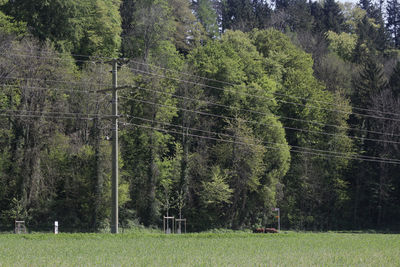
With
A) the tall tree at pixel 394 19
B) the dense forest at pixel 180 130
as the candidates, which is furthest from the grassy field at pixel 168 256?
the tall tree at pixel 394 19

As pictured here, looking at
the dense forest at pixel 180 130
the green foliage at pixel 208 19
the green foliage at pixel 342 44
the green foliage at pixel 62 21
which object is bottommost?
the dense forest at pixel 180 130

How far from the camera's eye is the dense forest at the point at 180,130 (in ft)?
149

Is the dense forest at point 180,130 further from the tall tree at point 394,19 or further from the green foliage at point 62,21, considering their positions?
the tall tree at point 394,19

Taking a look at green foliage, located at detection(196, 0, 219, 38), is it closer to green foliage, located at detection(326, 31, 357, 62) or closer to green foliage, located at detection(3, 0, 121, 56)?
green foliage, located at detection(326, 31, 357, 62)

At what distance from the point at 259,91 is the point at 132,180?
666 inches

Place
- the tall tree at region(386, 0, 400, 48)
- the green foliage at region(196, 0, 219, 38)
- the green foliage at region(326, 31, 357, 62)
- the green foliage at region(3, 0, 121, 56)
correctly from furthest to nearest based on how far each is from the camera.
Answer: the tall tree at region(386, 0, 400, 48)
the green foliage at region(196, 0, 219, 38)
the green foliage at region(326, 31, 357, 62)
the green foliage at region(3, 0, 121, 56)

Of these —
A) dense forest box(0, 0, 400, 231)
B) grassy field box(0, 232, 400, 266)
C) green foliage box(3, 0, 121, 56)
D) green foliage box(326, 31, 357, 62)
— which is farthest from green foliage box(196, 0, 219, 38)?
grassy field box(0, 232, 400, 266)

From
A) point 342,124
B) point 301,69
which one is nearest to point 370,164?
point 342,124

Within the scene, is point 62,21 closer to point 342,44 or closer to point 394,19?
point 342,44

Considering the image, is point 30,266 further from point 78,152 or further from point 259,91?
point 259,91

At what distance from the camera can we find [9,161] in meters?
44.8

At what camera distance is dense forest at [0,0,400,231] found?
45.4 meters

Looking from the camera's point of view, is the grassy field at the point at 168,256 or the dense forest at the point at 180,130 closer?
the grassy field at the point at 168,256

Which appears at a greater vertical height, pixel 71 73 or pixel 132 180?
pixel 71 73
